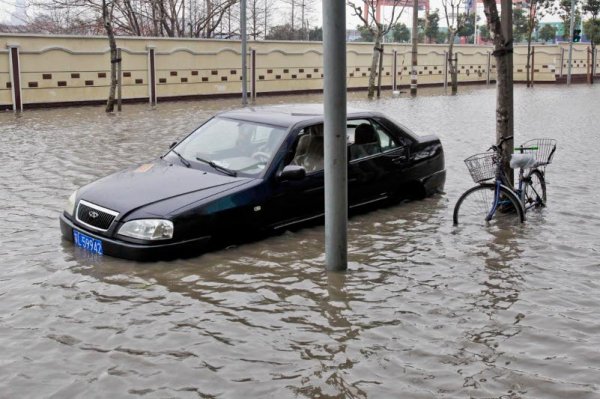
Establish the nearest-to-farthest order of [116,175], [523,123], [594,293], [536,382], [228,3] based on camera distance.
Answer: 1. [536,382]
2. [594,293]
3. [116,175]
4. [523,123]
5. [228,3]

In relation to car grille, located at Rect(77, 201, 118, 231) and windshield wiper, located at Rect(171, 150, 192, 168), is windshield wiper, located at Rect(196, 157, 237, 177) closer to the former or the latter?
windshield wiper, located at Rect(171, 150, 192, 168)

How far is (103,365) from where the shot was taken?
14.4 ft

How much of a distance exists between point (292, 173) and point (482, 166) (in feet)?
6.95

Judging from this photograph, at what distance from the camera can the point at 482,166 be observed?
7625 mm

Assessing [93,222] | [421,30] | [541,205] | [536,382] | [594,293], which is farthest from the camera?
[421,30]

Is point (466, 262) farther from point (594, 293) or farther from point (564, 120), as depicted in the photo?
point (564, 120)

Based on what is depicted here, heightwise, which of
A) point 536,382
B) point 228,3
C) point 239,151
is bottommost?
point 536,382

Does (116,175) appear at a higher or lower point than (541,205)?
higher

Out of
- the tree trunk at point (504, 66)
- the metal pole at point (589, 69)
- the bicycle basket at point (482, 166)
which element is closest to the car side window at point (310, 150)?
the bicycle basket at point (482, 166)

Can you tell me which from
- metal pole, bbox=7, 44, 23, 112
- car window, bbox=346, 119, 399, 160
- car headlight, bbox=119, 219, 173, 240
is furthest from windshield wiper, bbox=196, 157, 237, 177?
metal pole, bbox=7, 44, 23, 112

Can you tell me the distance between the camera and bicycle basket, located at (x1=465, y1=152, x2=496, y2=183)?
7.55 m

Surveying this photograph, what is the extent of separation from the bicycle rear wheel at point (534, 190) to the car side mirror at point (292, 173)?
2.78 m

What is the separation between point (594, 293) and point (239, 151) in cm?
365

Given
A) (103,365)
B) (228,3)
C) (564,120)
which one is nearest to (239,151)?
(103,365)
